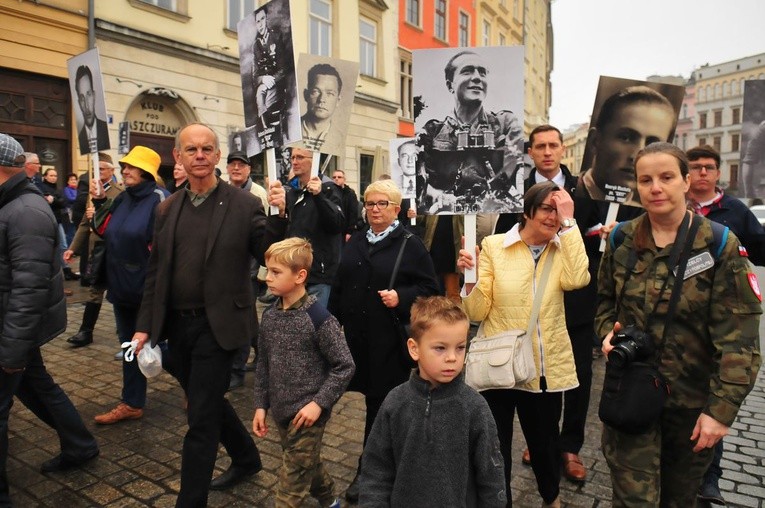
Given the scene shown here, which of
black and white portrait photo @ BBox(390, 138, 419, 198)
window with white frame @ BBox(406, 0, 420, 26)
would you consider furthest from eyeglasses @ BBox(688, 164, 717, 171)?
window with white frame @ BBox(406, 0, 420, 26)

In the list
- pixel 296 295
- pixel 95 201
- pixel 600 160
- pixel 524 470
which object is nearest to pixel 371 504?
pixel 296 295

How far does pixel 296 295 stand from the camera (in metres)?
3.03

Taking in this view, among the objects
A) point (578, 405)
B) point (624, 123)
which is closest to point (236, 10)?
point (624, 123)

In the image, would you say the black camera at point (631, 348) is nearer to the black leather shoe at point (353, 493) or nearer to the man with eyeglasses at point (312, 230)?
the black leather shoe at point (353, 493)

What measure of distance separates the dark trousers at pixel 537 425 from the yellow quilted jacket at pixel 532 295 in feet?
0.39

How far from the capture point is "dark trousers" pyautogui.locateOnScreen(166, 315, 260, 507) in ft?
10.1

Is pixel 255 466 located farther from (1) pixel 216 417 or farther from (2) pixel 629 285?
(2) pixel 629 285

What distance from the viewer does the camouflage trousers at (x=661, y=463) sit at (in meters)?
2.45

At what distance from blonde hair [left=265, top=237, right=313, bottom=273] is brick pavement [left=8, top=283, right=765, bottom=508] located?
58.3 inches

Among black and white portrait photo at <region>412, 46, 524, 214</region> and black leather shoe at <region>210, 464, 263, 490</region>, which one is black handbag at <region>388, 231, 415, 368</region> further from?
black leather shoe at <region>210, 464, 263, 490</region>

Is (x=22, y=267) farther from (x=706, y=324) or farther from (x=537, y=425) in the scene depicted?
(x=706, y=324)

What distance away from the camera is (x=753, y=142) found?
5477mm

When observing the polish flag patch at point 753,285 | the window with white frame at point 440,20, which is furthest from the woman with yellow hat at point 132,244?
the window with white frame at point 440,20

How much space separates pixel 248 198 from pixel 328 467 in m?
1.87
